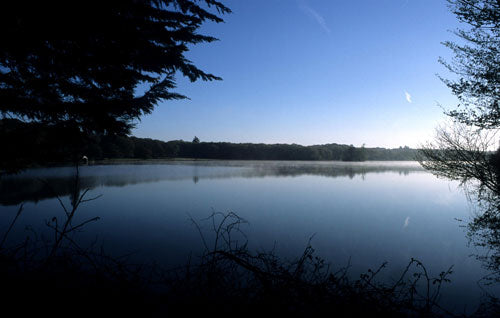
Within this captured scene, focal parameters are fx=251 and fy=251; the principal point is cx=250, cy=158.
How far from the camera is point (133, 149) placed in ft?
191

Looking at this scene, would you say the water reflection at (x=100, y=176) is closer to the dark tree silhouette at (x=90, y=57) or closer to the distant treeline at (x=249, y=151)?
the dark tree silhouette at (x=90, y=57)

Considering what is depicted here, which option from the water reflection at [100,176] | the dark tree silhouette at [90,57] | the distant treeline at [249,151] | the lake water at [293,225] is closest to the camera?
the dark tree silhouette at [90,57]

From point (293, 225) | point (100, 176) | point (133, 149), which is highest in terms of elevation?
point (133, 149)

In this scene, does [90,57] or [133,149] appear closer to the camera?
[90,57]

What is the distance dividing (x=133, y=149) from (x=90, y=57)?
197ft

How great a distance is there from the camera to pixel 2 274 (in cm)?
281

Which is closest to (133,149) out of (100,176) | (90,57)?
(100,176)

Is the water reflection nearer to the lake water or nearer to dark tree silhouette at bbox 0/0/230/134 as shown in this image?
the lake water

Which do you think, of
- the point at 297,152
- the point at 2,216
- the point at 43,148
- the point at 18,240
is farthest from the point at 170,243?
the point at 297,152

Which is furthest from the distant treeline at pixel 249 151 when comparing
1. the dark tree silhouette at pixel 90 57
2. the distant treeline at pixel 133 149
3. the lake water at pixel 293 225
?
the dark tree silhouette at pixel 90 57

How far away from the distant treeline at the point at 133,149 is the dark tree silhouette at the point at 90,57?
222 mm

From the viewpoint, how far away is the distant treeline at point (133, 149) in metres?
3.54

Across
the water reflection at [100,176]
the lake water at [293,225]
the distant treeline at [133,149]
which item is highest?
the distant treeline at [133,149]

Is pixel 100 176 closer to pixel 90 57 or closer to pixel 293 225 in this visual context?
pixel 293 225
